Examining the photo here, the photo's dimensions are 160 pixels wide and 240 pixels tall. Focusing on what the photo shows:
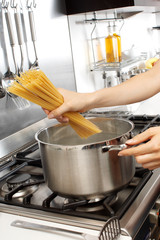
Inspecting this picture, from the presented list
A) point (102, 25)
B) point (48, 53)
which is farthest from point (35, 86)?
point (102, 25)

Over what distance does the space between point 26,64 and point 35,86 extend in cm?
69

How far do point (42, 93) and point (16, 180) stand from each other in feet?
1.01

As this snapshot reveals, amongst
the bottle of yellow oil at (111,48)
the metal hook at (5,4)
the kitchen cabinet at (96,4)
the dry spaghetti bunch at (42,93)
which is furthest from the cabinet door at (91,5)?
the dry spaghetti bunch at (42,93)

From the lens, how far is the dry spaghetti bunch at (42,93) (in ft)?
2.89

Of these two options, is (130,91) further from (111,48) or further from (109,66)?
(111,48)

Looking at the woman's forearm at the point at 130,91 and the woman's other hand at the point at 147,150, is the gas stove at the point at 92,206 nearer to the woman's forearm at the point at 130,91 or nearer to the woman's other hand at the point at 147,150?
the woman's other hand at the point at 147,150

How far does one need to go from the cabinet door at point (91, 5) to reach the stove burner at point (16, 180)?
3.43 feet

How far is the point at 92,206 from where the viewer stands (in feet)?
2.88

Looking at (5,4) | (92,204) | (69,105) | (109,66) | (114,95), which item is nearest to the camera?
(92,204)

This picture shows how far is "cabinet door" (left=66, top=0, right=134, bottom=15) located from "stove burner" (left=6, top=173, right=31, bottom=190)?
1046 mm

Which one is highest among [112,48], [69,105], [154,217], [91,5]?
[91,5]

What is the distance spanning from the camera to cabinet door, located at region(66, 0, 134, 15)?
1643mm

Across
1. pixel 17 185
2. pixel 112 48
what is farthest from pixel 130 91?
pixel 112 48

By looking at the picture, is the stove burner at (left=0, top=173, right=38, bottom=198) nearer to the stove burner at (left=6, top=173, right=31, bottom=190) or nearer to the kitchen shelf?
the stove burner at (left=6, top=173, right=31, bottom=190)
